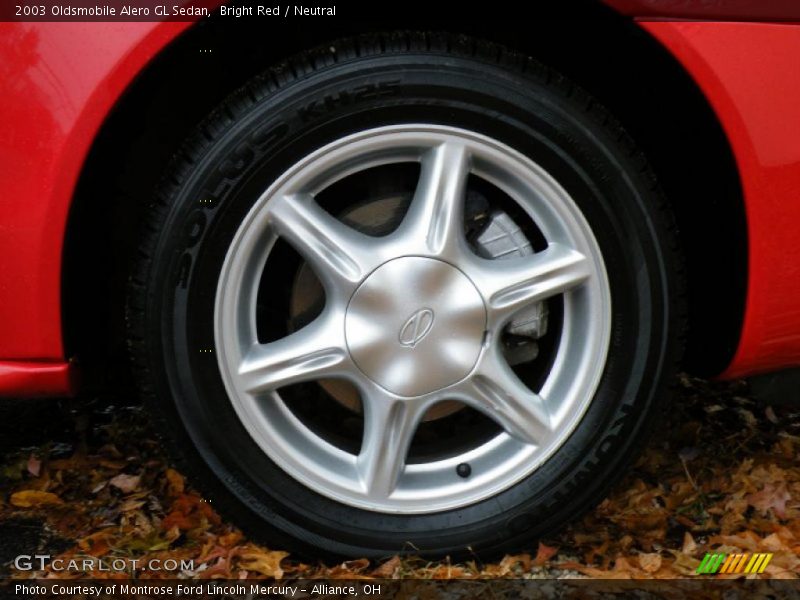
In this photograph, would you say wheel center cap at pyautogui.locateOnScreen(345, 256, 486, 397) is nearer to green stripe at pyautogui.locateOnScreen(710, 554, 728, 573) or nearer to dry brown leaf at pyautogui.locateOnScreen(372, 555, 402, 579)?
dry brown leaf at pyautogui.locateOnScreen(372, 555, 402, 579)

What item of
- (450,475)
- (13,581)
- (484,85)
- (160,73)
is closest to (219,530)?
(13,581)

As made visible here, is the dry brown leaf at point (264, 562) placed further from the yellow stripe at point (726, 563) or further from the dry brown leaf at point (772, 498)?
the dry brown leaf at point (772, 498)

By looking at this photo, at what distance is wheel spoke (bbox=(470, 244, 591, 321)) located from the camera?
5.87 feet

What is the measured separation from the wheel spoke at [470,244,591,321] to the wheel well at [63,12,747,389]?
1.00 feet

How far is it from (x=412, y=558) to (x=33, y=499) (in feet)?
3.20

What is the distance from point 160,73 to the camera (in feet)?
5.67

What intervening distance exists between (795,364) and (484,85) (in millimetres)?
860

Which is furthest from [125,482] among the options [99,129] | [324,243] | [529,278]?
[529,278]

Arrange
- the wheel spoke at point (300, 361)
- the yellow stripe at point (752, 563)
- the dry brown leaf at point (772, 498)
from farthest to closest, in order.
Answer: the dry brown leaf at point (772, 498)
the yellow stripe at point (752, 563)
the wheel spoke at point (300, 361)

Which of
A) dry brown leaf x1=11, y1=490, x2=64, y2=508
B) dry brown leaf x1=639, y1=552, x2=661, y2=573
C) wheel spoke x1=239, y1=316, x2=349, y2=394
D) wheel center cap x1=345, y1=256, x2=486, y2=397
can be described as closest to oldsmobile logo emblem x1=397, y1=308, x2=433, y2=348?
wheel center cap x1=345, y1=256, x2=486, y2=397

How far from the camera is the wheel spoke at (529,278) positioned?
1.79 metres

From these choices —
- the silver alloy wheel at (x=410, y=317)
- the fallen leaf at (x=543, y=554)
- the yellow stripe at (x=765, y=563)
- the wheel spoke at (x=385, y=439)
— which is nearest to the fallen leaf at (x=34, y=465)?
the silver alloy wheel at (x=410, y=317)

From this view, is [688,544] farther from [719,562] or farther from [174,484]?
[174,484]

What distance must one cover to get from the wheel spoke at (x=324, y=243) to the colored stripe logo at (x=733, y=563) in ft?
3.06
